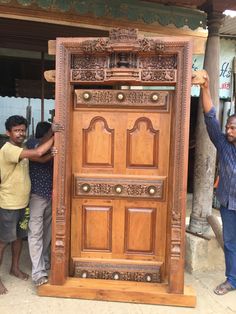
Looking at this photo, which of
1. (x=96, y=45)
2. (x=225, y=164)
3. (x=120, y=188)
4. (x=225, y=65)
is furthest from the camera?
(x=225, y=65)

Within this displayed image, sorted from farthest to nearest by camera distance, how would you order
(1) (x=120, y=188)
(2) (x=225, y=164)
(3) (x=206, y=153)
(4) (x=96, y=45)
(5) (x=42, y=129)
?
(3) (x=206, y=153)
(5) (x=42, y=129)
(2) (x=225, y=164)
(1) (x=120, y=188)
(4) (x=96, y=45)

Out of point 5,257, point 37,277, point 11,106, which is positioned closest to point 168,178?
point 37,277

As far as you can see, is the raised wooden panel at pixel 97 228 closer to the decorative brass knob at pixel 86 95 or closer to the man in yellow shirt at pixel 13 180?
the man in yellow shirt at pixel 13 180

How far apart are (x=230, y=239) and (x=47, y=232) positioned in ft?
6.13

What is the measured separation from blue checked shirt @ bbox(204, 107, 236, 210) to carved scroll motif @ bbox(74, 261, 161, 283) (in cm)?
92

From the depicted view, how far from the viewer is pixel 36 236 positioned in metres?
3.42

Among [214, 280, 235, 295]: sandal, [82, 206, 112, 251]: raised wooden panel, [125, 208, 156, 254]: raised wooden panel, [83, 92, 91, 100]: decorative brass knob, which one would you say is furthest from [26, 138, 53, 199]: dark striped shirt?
[214, 280, 235, 295]: sandal

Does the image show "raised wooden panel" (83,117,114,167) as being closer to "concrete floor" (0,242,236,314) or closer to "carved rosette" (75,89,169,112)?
"carved rosette" (75,89,169,112)

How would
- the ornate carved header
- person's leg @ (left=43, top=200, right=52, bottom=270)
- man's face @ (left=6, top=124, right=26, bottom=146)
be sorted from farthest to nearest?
1. person's leg @ (left=43, top=200, right=52, bottom=270)
2. man's face @ (left=6, top=124, right=26, bottom=146)
3. the ornate carved header

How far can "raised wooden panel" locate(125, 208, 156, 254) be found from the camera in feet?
10.9

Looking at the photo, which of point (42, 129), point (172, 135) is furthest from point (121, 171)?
point (42, 129)

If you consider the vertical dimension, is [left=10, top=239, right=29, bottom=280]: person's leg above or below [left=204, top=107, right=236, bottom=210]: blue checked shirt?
below

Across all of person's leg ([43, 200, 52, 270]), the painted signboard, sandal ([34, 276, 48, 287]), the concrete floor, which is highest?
the painted signboard

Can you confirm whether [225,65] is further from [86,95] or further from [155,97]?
[86,95]
